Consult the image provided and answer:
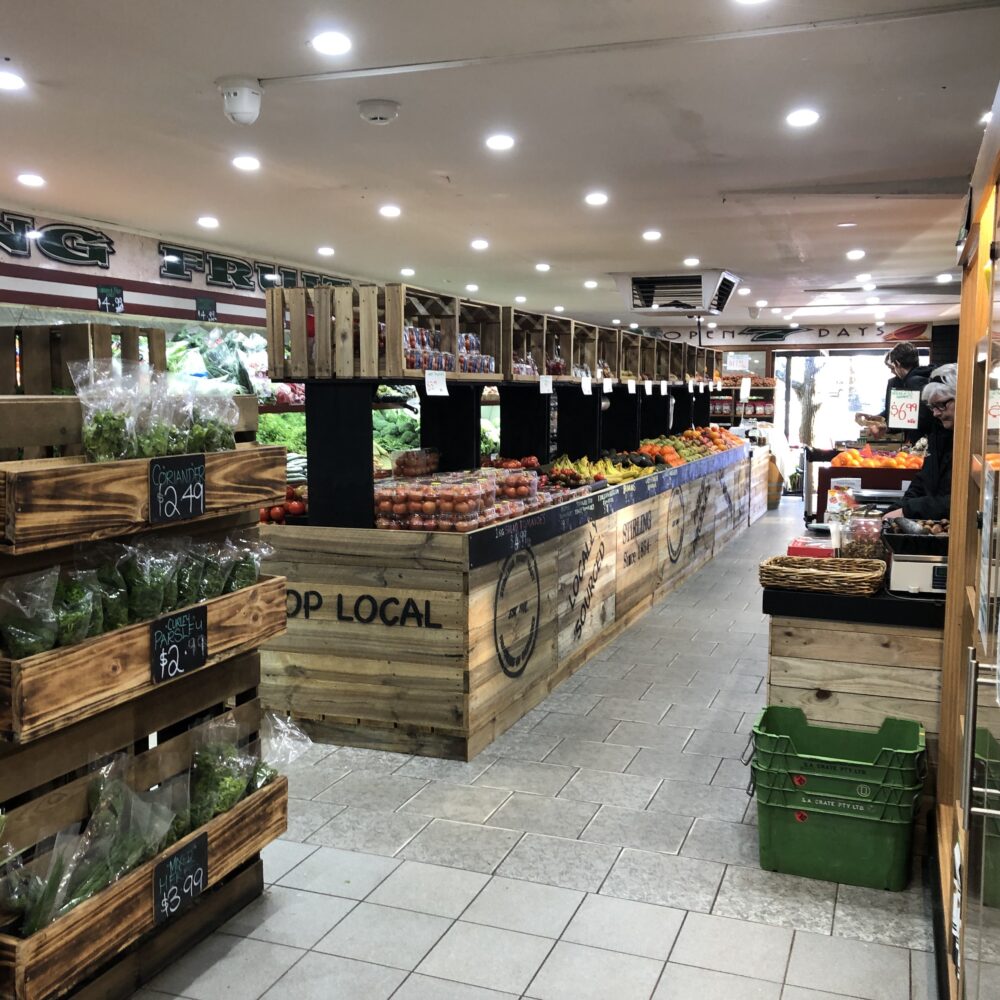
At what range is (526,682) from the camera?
16.8 feet

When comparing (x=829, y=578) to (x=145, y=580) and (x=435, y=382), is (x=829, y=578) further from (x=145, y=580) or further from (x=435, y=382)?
(x=145, y=580)

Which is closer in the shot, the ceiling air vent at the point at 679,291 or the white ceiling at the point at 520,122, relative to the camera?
the white ceiling at the point at 520,122

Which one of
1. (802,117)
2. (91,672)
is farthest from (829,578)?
(802,117)

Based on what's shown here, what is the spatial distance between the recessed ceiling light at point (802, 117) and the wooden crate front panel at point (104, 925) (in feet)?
14.7

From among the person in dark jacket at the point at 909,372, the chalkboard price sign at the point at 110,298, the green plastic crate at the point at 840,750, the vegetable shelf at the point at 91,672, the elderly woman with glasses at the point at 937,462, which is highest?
the chalkboard price sign at the point at 110,298

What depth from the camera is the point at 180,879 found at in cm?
269

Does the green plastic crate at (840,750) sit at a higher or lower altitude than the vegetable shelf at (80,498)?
lower

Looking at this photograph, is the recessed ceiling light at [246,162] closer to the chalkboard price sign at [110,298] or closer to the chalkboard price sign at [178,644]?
the chalkboard price sign at [110,298]

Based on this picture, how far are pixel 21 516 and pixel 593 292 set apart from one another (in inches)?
532

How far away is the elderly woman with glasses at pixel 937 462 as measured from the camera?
171 inches

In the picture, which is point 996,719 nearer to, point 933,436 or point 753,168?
point 933,436

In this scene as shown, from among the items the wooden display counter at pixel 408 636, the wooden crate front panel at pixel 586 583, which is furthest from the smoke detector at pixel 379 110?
the wooden crate front panel at pixel 586 583

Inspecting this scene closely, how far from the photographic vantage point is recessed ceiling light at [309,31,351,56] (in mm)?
4230

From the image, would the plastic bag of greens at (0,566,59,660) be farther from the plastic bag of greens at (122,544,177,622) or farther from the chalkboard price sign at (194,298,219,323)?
the chalkboard price sign at (194,298,219,323)
